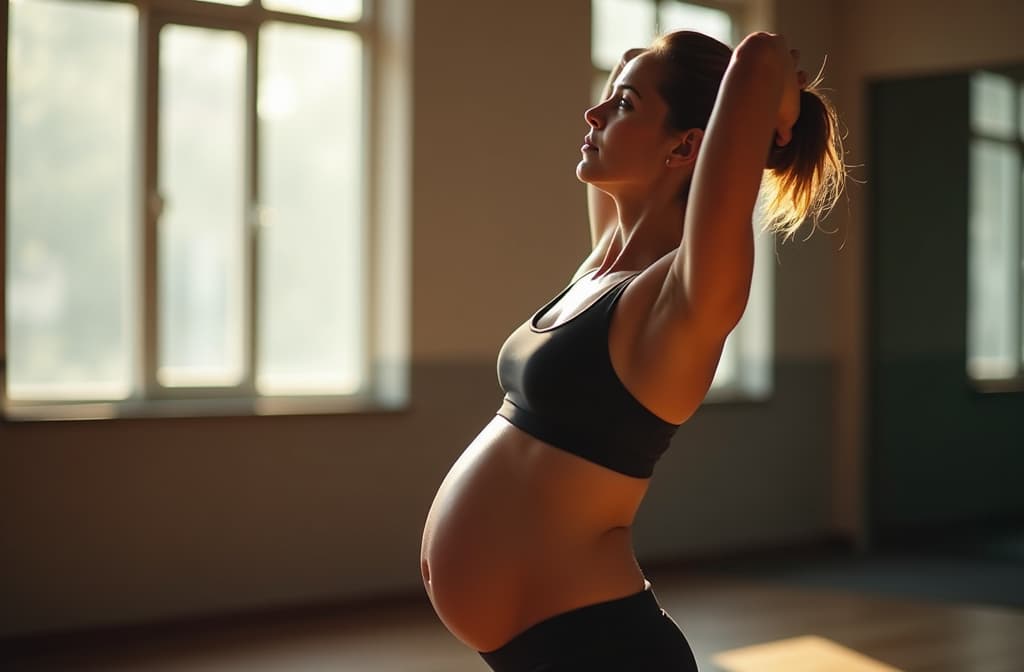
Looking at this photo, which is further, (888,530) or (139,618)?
(888,530)

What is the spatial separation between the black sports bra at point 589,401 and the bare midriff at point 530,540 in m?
0.01

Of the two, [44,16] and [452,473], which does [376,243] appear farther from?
[452,473]

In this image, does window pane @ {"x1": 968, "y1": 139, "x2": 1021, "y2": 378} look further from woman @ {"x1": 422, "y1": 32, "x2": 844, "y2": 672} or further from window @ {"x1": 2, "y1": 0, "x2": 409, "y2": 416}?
woman @ {"x1": 422, "y1": 32, "x2": 844, "y2": 672}

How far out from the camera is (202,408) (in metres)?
4.27

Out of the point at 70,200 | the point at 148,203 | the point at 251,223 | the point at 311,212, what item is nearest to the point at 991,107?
the point at 311,212

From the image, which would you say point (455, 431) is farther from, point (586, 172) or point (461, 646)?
point (586, 172)

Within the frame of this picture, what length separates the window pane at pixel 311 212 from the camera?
4555 millimetres

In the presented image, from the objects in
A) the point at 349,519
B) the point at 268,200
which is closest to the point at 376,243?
the point at 268,200

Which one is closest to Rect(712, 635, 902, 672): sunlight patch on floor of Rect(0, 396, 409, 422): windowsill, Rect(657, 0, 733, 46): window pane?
Rect(0, 396, 409, 422): windowsill

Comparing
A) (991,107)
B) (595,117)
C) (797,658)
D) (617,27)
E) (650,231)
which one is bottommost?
(797,658)

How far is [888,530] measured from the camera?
6082mm

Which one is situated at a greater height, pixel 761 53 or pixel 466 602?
pixel 761 53

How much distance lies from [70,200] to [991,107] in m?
4.04

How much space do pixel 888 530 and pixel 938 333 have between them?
3.18 feet
